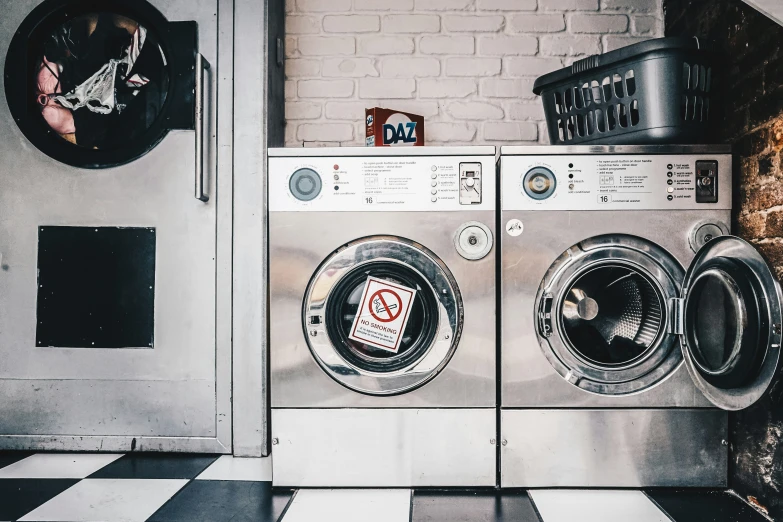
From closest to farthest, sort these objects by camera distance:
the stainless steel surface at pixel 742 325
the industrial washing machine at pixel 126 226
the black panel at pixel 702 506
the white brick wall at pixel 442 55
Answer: the stainless steel surface at pixel 742 325, the black panel at pixel 702 506, the industrial washing machine at pixel 126 226, the white brick wall at pixel 442 55

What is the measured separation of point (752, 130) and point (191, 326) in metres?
1.92

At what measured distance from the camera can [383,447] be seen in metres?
1.49

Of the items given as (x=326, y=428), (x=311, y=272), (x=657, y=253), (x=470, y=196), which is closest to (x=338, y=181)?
(x=311, y=272)

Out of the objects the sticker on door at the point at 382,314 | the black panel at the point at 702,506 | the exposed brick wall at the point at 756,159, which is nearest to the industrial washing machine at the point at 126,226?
the sticker on door at the point at 382,314

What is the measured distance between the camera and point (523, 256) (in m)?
1.48

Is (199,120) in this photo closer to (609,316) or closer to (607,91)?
(607,91)

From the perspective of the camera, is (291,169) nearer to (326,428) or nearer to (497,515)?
(326,428)

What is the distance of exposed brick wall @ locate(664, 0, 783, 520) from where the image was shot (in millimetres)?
1319

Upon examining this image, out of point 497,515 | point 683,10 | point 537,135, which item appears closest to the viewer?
point 497,515

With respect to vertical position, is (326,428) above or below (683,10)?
below

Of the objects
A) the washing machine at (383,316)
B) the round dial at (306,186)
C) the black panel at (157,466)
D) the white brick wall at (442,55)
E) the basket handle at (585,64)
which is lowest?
the black panel at (157,466)

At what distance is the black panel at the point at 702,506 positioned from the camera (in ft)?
4.30

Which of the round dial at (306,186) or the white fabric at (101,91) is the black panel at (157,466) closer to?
the round dial at (306,186)

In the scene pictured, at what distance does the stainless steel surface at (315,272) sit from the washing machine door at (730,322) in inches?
21.6
